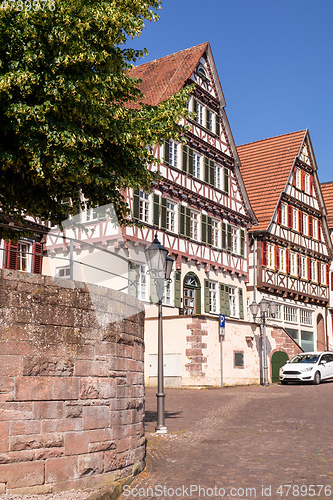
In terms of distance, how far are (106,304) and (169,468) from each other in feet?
8.81

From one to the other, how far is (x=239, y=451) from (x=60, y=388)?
4.19 metres

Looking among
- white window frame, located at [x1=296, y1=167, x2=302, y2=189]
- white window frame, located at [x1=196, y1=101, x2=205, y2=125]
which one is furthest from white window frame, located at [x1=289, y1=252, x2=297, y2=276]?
white window frame, located at [x1=196, y1=101, x2=205, y2=125]

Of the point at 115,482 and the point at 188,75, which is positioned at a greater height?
the point at 188,75

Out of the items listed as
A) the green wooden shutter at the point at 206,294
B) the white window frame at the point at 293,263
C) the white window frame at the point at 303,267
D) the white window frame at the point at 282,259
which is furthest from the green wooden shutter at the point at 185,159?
the white window frame at the point at 303,267

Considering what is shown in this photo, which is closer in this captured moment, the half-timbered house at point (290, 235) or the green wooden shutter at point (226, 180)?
the green wooden shutter at point (226, 180)

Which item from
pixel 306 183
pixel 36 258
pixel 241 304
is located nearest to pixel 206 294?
pixel 241 304

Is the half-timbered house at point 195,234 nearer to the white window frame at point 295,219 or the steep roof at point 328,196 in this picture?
the white window frame at point 295,219

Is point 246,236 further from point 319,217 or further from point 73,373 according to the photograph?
point 73,373

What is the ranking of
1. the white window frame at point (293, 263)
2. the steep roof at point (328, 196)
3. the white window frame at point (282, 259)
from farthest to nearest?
the steep roof at point (328, 196) → the white window frame at point (293, 263) → the white window frame at point (282, 259)

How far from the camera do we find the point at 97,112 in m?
10.9

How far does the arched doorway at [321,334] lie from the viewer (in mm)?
39906

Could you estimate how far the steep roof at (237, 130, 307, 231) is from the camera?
3484 centimetres

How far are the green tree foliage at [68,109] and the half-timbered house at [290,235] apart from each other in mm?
21465

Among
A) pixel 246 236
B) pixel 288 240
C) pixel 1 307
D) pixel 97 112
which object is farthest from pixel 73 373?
pixel 288 240
